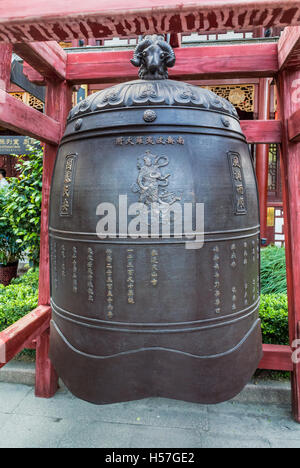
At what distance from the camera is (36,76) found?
7.91 ft

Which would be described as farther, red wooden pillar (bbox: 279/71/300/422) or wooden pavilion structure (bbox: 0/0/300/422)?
red wooden pillar (bbox: 279/71/300/422)

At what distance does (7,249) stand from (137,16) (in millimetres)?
4699

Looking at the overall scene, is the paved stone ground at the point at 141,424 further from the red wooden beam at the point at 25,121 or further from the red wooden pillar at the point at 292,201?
the red wooden beam at the point at 25,121

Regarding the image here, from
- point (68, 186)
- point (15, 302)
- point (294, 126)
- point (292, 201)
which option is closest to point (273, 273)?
point (292, 201)

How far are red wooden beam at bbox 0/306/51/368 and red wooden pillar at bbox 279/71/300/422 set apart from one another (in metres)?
1.84

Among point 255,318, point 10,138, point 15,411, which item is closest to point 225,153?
point 255,318

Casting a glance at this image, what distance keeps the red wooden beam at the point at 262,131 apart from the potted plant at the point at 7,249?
3.71 meters

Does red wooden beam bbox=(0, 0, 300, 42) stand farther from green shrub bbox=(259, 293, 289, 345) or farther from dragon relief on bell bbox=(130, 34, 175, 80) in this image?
green shrub bbox=(259, 293, 289, 345)

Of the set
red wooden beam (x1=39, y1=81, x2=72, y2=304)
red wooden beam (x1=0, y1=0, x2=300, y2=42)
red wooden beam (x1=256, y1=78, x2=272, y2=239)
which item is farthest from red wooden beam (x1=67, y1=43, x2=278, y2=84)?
red wooden beam (x1=256, y1=78, x2=272, y2=239)

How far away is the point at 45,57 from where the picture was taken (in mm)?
2041

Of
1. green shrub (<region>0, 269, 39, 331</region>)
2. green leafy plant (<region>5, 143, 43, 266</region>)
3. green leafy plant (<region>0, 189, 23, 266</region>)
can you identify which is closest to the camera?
green shrub (<region>0, 269, 39, 331</region>)

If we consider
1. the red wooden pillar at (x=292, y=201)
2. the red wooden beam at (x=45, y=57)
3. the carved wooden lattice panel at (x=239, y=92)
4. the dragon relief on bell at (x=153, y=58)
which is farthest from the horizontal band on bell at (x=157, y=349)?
the carved wooden lattice panel at (x=239, y=92)

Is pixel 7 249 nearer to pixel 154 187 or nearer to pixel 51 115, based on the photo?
pixel 51 115

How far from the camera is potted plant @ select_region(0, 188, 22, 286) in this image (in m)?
4.77
